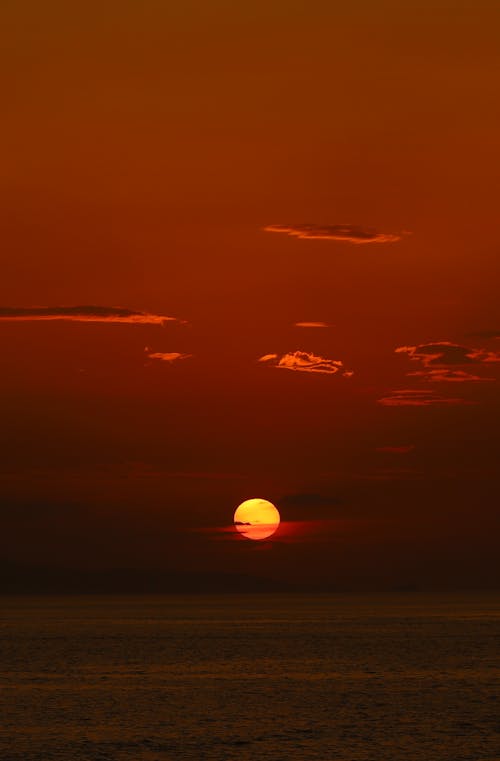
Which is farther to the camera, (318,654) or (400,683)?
(318,654)

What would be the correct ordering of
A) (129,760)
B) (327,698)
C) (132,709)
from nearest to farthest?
(129,760)
(132,709)
(327,698)

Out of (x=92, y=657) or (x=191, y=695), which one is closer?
(x=191, y=695)

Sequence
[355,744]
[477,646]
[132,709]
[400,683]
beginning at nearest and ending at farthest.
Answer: [355,744] → [132,709] → [400,683] → [477,646]

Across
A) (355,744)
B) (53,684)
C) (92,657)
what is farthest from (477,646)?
(355,744)

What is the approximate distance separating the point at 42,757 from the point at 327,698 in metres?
32.5

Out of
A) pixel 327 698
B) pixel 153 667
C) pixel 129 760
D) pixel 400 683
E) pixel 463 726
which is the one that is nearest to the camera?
pixel 129 760

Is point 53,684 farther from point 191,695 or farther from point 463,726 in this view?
point 463,726

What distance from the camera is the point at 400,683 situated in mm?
101500

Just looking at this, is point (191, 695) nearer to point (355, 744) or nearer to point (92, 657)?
point (355, 744)

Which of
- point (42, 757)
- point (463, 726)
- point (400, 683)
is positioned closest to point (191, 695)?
point (400, 683)

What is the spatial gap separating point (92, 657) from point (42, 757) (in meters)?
88.3

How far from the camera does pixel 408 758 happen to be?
192ft

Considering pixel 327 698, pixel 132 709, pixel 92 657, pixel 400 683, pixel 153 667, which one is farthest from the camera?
pixel 92 657

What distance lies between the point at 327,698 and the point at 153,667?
3983 cm
